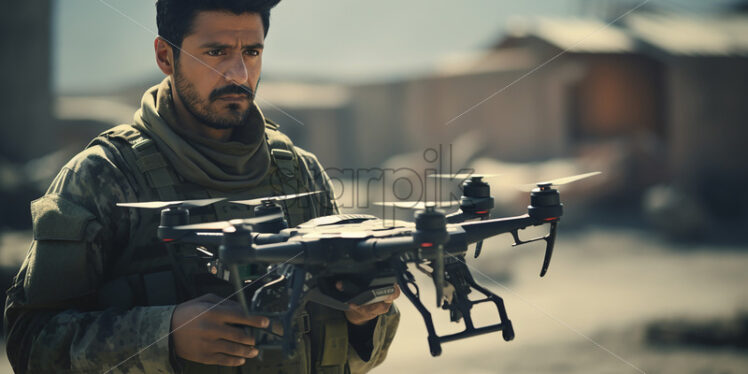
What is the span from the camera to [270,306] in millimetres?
1992

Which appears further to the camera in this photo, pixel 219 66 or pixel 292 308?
pixel 219 66

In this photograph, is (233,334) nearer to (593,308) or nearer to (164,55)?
(164,55)

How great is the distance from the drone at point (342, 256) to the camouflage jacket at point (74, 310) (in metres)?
0.35

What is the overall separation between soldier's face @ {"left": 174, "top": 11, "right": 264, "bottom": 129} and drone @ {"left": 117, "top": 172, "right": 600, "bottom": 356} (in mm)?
655

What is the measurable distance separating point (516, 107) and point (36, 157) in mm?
13802

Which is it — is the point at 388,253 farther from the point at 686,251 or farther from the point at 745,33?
the point at 745,33

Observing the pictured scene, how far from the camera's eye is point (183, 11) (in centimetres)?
253

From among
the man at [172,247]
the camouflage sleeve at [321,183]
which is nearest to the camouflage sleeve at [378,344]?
the man at [172,247]

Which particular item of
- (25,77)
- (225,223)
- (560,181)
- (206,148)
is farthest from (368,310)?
(25,77)

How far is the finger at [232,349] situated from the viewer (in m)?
2.07

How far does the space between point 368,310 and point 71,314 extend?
102 centimetres

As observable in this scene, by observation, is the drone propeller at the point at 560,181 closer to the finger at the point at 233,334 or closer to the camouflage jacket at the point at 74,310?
the finger at the point at 233,334

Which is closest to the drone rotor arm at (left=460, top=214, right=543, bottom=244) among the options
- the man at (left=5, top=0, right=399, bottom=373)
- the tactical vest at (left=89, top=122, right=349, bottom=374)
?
the man at (left=5, top=0, right=399, bottom=373)

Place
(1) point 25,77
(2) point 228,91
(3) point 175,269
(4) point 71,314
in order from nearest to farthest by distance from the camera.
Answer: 1. (4) point 71,314
2. (3) point 175,269
3. (2) point 228,91
4. (1) point 25,77
